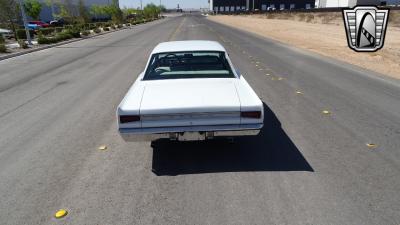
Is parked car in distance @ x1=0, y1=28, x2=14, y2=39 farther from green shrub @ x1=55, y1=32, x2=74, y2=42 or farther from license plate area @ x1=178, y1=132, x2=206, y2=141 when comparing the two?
license plate area @ x1=178, y1=132, x2=206, y2=141

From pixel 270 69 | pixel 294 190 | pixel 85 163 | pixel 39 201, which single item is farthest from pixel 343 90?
pixel 39 201

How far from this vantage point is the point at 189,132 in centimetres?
405

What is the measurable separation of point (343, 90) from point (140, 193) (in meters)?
6.92

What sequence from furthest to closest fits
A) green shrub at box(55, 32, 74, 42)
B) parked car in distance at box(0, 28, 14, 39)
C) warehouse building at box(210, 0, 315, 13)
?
warehouse building at box(210, 0, 315, 13), parked car in distance at box(0, 28, 14, 39), green shrub at box(55, 32, 74, 42)

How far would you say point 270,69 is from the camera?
1188cm

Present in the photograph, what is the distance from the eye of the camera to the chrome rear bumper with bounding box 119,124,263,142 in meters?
4.03

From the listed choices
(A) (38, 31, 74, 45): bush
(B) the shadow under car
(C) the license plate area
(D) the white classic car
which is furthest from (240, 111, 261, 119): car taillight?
(A) (38, 31, 74, 45): bush

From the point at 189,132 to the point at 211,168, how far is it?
0.70 metres

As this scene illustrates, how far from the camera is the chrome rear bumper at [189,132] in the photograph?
13.2 ft

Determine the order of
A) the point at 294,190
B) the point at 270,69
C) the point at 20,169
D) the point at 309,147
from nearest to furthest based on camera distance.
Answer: the point at 294,190
the point at 20,169
the point at 309,147
the point at 270,69

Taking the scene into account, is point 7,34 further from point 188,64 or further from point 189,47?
point 188,64

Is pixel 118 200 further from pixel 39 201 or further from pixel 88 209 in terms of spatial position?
pixel 39 201

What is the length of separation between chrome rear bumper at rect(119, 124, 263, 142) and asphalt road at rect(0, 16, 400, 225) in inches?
22.0

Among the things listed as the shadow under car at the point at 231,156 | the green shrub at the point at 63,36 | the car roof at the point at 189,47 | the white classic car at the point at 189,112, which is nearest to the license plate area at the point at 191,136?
the white classic car at the point at 189,112
